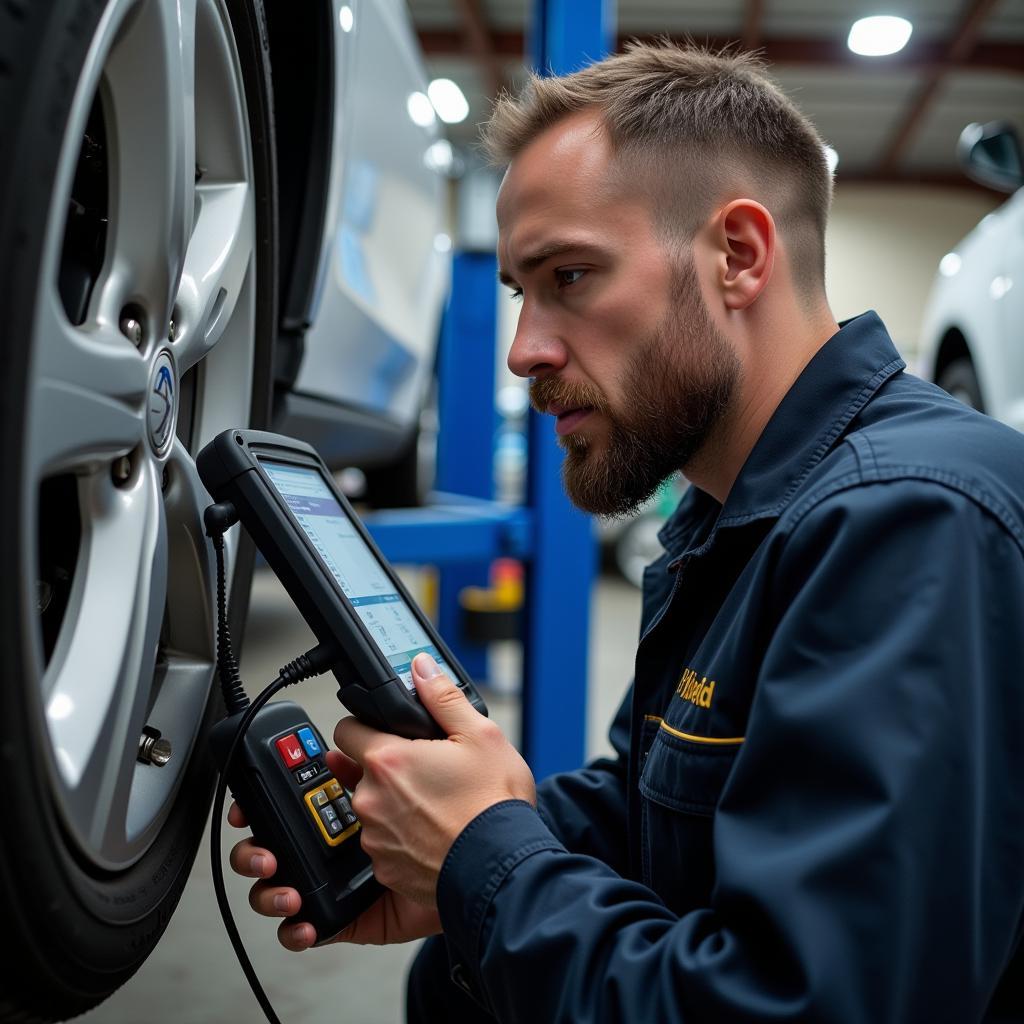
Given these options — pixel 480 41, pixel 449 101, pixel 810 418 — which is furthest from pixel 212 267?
pixel 449 101

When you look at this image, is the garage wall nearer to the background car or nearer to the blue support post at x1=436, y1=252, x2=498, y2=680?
the blue support post at x1=436, y1=252, x2=498, y2=680

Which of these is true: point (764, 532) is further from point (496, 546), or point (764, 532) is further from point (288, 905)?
point (496, 546)

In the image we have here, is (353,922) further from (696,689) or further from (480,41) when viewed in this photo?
(480,41)

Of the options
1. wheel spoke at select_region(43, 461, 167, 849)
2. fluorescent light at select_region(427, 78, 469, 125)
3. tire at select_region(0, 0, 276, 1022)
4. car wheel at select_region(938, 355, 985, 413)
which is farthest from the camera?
fluorescent light at select_region(427, 78, 469, 125)

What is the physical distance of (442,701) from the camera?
2.38 ft

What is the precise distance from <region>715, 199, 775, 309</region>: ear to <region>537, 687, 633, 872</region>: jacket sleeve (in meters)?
0.39

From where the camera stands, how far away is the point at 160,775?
0.77 metres

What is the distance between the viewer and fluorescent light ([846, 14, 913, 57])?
7.15m

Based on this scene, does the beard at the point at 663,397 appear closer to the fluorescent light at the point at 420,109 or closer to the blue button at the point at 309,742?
the blue button at the point at 309,742

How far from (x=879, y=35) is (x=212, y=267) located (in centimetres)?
768

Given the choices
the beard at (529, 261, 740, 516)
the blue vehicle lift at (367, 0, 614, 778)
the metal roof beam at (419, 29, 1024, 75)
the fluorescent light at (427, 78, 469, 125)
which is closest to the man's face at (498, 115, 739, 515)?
the beard at (529, 261, 740, 516)

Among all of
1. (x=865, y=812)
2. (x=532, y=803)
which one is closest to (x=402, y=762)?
(x=532, y=803)

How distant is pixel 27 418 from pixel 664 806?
484 millimetres

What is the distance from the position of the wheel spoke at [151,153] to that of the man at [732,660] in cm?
28
